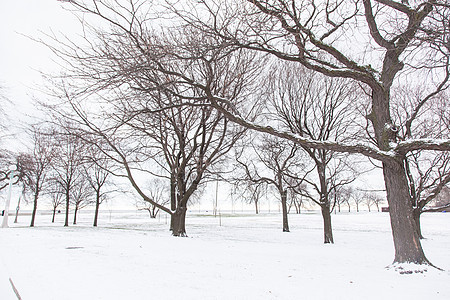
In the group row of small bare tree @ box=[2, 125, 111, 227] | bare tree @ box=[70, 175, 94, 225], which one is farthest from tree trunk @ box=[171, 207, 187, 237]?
bare tree @ box=[70, 175, 94, 225]

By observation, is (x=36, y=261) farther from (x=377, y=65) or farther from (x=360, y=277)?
(x=377, y=65)

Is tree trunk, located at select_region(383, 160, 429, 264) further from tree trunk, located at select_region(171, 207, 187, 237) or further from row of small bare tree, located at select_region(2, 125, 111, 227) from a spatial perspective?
row of small bare tree, located at select_region(2, 125, 111, 227)

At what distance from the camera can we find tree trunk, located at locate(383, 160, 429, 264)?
546 cm

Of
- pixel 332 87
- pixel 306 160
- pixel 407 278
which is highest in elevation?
pixel 332 87

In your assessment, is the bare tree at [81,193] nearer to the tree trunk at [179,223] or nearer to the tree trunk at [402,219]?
the tree trunk at [179,223]

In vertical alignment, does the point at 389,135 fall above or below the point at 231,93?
below

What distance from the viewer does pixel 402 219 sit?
5.67 metres

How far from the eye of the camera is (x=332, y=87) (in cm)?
1327

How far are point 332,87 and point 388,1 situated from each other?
27.4 ft

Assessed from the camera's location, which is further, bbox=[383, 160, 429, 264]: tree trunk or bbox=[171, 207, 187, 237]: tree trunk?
bbox=[171, 207, 187, 237]: tree trunk

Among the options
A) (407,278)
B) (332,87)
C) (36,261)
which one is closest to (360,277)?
(407,278)

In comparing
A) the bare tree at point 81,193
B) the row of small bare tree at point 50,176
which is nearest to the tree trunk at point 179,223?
the row of small bare tree at point 50,176

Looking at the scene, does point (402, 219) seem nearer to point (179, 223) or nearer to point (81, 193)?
point (179, 223)

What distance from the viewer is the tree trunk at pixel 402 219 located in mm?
5465
